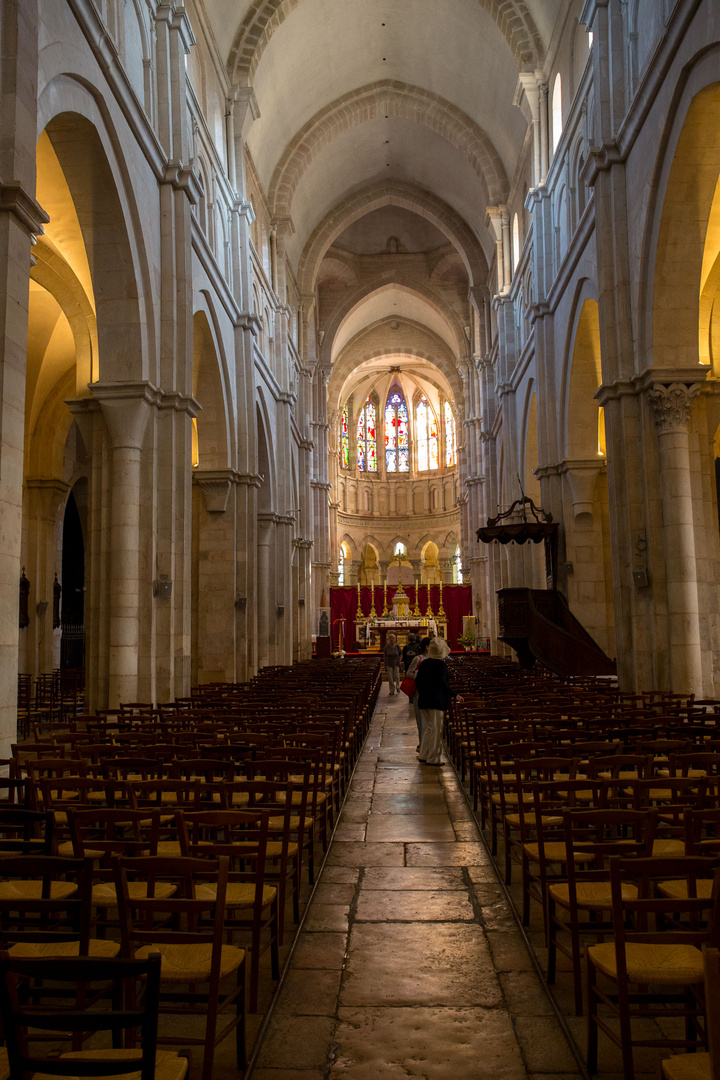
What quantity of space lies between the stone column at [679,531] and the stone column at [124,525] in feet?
26.1

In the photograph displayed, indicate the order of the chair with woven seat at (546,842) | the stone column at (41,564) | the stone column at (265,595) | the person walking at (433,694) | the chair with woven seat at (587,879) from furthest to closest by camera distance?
the stone column at (265,595), the stone column at (41,564), the person walking at (433,694), the chair with woven seat at (546,842), the chair with woven seat at (587,879)

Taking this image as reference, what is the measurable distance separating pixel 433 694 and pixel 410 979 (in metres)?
6.55

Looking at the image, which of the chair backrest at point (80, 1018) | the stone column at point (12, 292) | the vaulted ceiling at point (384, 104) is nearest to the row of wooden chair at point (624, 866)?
the chair backrest at point (80, 1018)

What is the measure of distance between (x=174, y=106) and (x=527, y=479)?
14338mm

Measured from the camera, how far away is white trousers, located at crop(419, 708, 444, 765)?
10875 mm

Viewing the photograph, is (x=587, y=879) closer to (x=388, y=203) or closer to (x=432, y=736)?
(x=432, y=736)

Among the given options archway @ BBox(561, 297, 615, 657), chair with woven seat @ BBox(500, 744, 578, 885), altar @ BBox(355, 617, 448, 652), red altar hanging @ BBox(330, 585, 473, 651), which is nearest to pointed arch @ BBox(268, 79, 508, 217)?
archway @ BBox(561, 297, 615, 657)

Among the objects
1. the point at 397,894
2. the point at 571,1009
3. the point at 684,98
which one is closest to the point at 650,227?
the point at 684,98

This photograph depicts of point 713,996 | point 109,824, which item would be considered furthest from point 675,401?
point 713,996

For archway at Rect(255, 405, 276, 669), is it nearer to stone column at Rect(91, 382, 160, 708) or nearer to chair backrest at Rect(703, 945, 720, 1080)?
stone column at Rect(91, 382, 160, 708)

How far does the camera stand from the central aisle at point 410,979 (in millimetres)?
3443

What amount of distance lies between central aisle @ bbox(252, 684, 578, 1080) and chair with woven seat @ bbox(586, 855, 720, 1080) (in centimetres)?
35

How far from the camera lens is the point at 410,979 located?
424cm

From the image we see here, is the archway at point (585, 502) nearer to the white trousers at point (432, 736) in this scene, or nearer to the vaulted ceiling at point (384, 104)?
the vaulted ceiling at point (384, 104)
